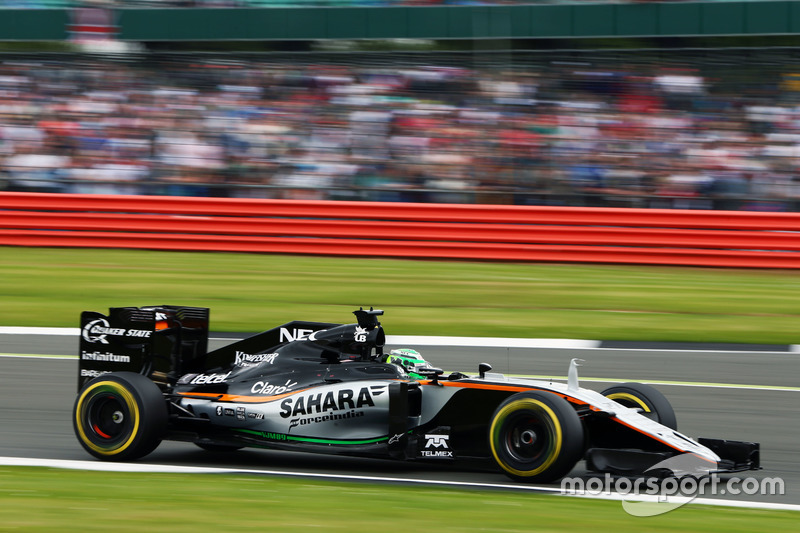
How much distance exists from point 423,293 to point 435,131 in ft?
14.1

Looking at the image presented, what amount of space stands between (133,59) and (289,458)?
14.6 meters

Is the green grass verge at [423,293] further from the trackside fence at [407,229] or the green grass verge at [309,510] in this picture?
the green grass verge at [309,510]

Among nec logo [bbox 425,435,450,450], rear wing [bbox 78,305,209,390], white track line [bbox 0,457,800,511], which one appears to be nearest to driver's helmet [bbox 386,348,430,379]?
nec logo [bbox 425,435,450,450]

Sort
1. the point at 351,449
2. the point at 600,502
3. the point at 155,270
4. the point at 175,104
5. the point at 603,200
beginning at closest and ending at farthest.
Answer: the point at 600,502 < the point at 351,449 < the point at 155,270 < the point at 603,200 < the point at 175,104

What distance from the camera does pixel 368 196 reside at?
15.7 metres

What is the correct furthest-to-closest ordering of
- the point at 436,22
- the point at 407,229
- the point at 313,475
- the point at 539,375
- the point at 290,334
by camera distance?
1. the point at 436,22
2. the point at 407,229
3. the point at 539,375
4. the point at 290,334
5. the point at 313,475

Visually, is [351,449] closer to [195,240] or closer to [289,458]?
[289,458]

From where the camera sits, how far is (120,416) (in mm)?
6180

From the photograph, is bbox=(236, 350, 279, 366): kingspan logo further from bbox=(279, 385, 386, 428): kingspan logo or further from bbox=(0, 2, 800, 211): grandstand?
bbox=(0, 2, 800, 211): grandstand

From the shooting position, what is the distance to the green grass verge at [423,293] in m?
11.3

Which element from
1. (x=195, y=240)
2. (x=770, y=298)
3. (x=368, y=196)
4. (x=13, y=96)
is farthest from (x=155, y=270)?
(x=770, y=298)

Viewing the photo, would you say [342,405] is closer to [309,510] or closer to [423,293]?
[309,510]

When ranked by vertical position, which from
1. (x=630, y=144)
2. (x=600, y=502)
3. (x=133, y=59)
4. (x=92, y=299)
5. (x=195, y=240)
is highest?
(x=133, y=59)

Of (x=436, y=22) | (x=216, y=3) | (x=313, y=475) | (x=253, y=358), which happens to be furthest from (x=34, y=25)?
(x=313, y=475)
